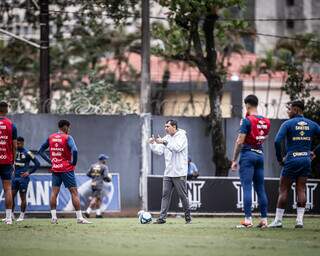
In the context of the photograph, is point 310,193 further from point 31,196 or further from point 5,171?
point 5,171

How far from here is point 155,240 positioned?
14.0 meters

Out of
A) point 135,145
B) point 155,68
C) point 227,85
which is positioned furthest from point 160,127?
point 155,68

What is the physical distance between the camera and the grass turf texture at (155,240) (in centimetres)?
1252

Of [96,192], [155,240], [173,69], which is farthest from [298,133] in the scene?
[173,69]

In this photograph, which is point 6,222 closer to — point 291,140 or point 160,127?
point 291,140

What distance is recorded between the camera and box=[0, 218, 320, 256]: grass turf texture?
1252 centimetres

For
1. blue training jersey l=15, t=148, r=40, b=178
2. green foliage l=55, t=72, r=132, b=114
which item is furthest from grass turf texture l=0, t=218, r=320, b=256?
green foliage l=55, t=72, r=132, b=114

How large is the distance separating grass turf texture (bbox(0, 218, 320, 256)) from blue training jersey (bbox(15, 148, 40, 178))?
416cm

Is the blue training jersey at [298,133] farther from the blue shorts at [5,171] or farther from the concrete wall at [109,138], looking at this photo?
the concrete wall at [109,138]

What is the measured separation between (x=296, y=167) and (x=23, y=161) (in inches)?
285

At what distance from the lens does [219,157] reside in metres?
28.9

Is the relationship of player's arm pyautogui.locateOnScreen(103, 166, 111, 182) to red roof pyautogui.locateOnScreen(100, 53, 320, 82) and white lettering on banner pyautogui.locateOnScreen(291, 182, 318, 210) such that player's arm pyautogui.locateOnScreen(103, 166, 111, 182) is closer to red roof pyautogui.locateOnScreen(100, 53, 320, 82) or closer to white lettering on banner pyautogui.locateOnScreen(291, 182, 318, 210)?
white lettering on banner pyautogui.locateOnScreen(291, 182, 318, 210)

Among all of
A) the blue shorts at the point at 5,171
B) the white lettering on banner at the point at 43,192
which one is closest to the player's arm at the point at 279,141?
the blue shorts at the point at 5,171

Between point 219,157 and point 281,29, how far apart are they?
28.7 metres
